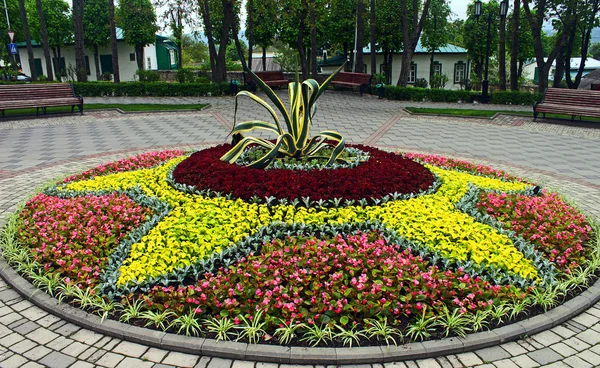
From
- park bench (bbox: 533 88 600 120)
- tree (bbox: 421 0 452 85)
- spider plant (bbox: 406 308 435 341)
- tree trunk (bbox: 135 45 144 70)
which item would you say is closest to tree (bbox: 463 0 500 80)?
tree (bbox: 421 0 452 85)

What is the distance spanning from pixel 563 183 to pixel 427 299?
4.74 metres

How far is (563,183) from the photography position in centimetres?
697

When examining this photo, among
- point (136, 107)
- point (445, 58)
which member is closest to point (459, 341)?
point (136, 107)

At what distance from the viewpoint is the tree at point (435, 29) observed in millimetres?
31438

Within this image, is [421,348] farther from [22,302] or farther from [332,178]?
[22,302]

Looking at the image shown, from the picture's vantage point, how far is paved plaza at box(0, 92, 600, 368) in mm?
2979

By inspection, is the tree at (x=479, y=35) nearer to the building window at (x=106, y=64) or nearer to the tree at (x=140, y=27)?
the tree at (x=140, y=27)

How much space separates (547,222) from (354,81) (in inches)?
666

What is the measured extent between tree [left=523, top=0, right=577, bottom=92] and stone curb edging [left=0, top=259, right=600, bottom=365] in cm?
1582

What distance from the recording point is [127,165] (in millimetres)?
7195

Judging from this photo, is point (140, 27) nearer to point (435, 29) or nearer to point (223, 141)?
point (435, 29)

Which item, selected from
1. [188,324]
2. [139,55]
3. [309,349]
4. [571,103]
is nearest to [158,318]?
[188,324]

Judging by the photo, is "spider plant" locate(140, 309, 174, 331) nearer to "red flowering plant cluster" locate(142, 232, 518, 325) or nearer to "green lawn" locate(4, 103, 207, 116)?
"red flowering plant cluster" locate(142, 232, 518, 325)

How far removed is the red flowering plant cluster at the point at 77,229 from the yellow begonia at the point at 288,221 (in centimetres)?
31
